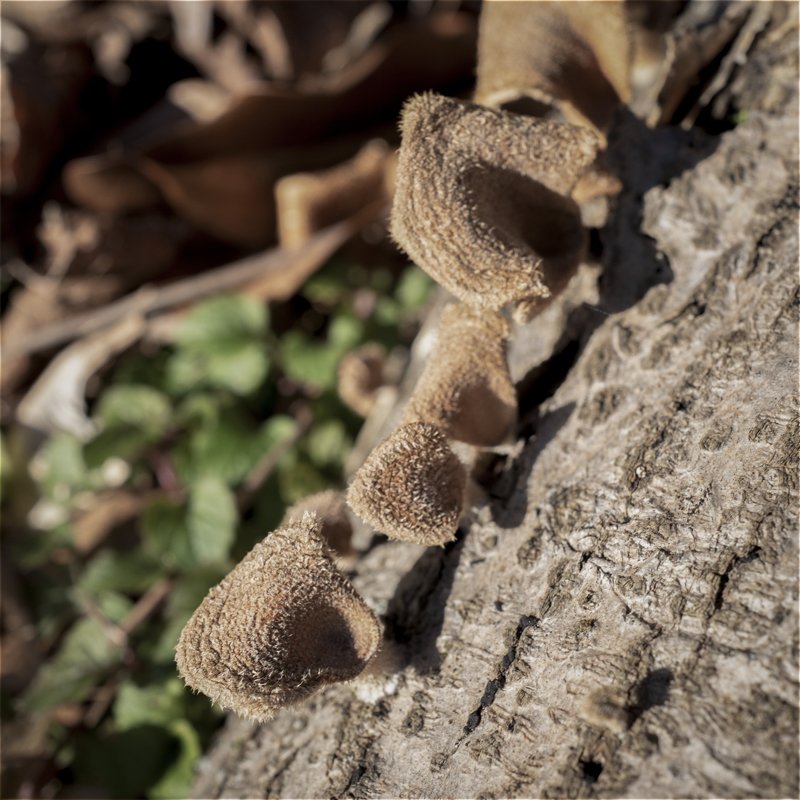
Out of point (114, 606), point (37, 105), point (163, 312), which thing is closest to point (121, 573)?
point (114, 606)

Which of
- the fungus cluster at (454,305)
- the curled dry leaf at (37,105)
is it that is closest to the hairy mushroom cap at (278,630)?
the fungus cluster at (454,305)

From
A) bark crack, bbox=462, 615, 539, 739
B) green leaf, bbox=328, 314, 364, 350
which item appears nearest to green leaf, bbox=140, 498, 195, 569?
green leaf, bbox=328, 314, 364, 350

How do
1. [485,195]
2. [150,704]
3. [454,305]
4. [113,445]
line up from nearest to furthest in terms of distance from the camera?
[485,195] → [454,305] → [150,704] → [113,445]

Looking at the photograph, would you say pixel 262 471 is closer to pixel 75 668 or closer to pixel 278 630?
pixel 75 668

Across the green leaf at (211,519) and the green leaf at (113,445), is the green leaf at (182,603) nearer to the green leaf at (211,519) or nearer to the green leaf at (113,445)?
the green leaf at (211,519)

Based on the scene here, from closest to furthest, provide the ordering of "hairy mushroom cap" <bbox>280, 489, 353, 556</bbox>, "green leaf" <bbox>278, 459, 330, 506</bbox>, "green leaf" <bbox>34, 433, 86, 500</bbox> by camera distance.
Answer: "hairy mushroom cap" <bbox>280, 489, 353, 556</bbox> < "green leaf" <bbox>278, 459, 330, 506</bbox> < "green leaf" <bbox>34, 433, 86, 500</bbox>

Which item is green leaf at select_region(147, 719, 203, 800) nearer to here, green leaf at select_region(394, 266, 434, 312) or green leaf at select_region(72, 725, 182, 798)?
green leaf at select_region(72, 725, 182, 798)
